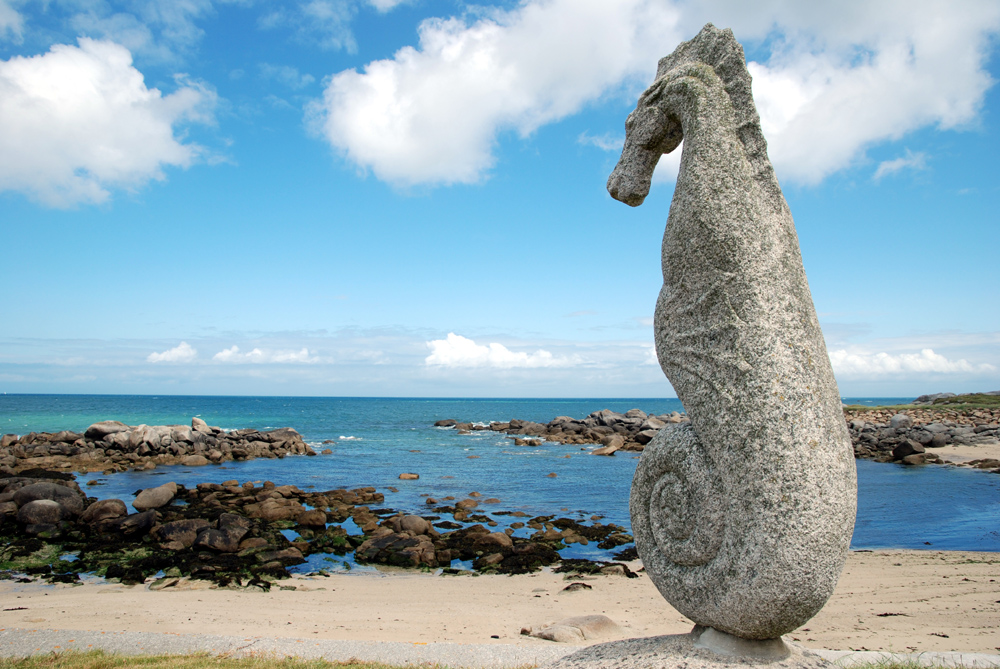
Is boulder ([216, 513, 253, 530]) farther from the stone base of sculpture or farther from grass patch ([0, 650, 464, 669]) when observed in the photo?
the stone base of sculpture

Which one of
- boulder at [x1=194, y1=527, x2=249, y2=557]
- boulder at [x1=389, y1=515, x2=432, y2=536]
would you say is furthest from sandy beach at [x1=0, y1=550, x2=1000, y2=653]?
boulder at [x1=389, y1=515, x2=432, y2=536]

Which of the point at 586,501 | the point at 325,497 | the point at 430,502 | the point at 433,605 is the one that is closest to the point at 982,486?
the point at 586,501

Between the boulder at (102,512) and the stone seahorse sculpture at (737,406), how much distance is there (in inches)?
547

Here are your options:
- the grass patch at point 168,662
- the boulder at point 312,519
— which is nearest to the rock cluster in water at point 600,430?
the boulder at point 312,519

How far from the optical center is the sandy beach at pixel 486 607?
7316 mm

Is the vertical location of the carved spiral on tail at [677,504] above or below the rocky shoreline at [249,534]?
above

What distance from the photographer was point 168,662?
18.2ft

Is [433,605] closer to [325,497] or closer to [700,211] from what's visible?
[700,211]

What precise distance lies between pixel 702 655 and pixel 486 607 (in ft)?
19.1

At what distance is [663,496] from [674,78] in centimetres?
305

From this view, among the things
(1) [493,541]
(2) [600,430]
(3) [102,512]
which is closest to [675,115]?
(1) [493,541]

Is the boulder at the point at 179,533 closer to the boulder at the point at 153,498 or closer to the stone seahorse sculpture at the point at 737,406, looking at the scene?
A: the boulder at the point at 153,498

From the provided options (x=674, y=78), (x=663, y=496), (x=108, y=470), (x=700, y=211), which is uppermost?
(x=674, y=78)

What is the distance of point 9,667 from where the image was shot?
17.8 ft
